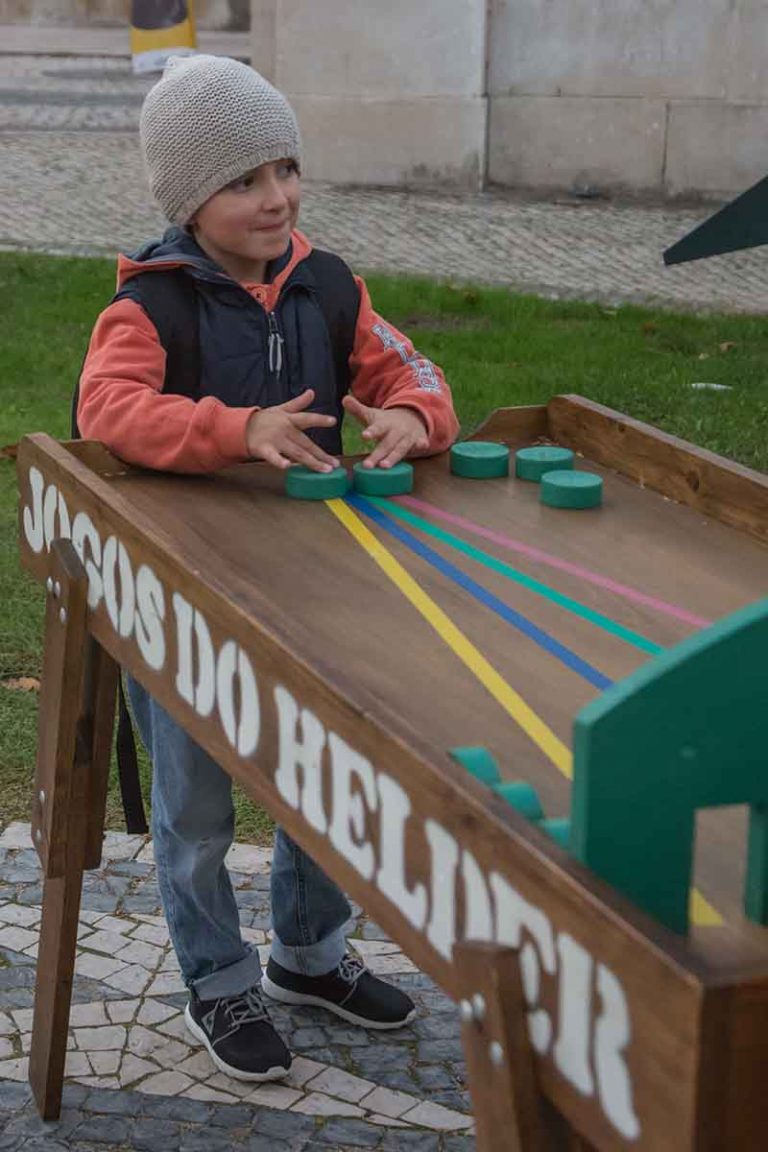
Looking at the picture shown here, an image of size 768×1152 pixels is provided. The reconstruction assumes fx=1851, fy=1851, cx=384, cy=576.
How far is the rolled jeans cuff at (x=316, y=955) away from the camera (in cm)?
331

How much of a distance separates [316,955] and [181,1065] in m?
0.32

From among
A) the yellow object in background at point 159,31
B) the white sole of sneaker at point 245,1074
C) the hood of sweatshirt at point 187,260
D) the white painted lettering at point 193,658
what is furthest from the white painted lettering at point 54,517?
the yellow object in background at point 159,31

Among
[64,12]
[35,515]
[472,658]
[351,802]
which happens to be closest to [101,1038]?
[35,515]

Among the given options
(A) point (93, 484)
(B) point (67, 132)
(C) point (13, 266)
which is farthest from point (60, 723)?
(B) point (67, 132)

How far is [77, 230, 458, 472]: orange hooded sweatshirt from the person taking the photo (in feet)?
9.01

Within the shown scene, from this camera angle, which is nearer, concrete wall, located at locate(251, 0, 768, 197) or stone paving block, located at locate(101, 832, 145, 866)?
stone paving block, located at locate(101, 832, 145, 866)

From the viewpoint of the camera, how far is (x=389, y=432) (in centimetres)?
287

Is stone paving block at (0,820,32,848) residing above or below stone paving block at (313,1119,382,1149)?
below

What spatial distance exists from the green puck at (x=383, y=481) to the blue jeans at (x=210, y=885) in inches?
19.1

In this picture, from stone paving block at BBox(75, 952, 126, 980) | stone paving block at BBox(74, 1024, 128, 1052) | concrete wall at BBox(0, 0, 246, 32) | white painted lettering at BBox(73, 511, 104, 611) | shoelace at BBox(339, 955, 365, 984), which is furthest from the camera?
concrete wall at BBox(0, 0, 246, 32)

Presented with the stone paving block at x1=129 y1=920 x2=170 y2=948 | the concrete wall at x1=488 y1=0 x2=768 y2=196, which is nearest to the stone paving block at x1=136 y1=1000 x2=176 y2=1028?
the stone paving block at x1=129 y1=920 x2=170 y2=948

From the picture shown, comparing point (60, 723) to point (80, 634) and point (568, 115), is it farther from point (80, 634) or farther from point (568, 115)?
point (568, 115)

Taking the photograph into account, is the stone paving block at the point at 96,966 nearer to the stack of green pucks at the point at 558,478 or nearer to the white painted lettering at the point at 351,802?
the stack of green pucks at the point at 558,478

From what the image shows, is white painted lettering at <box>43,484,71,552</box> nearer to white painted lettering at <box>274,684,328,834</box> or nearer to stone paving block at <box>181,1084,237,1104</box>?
white painted lettering at <box>274,684,328,834</box>
